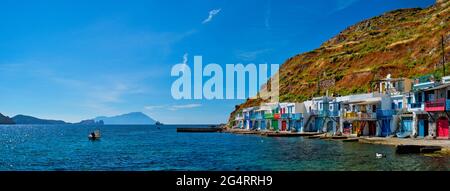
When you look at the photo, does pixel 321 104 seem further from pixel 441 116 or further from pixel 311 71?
pixel 311 71

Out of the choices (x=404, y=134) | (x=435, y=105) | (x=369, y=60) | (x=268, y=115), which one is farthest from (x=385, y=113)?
(x=369, y=60)

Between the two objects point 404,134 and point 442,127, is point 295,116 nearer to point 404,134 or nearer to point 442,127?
point 404,134

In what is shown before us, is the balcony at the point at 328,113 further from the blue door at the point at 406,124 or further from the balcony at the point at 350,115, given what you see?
the blue door at the point at 406,124

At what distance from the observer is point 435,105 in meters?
47.2

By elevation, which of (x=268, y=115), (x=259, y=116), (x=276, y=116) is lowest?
(x=276, y=116)

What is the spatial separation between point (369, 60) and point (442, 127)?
7920cm

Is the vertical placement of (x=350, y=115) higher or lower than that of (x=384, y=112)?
lower

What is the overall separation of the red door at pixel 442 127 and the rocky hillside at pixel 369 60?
3832 cm

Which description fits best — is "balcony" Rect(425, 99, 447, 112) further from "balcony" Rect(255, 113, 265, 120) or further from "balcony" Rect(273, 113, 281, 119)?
"balcony" Rect(255, 113, 265, 120)

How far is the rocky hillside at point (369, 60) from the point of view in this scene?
338 feet

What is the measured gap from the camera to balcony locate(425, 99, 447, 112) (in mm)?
45972

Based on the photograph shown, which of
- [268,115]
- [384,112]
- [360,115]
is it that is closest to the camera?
[384,112]

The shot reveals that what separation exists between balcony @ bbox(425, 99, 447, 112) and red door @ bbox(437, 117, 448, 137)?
1.53m
